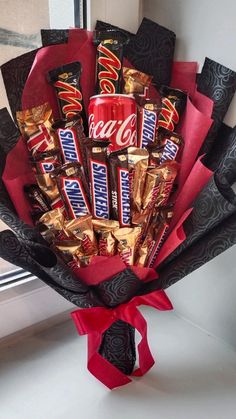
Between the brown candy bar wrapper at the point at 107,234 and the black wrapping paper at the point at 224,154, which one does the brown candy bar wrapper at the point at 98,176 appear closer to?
the brown candy bar wrapper at the point at 107,234

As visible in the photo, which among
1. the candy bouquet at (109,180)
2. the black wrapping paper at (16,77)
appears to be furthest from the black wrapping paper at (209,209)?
the black wrapping paper at (16,77)

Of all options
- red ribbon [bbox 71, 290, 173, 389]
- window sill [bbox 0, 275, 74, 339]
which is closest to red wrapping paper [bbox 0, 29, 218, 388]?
red ribbon [bbox 71, 290, 173, 389]

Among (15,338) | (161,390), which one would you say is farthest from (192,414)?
(15,338)

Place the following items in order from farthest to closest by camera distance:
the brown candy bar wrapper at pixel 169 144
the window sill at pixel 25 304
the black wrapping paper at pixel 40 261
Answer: the window sill at pixel 25 304 → the brown candy bar wrapper at pixel 169 144 → the black wrapping paper at pixel 40 261

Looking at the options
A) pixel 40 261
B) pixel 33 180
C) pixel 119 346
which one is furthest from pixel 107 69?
pixel 119 346

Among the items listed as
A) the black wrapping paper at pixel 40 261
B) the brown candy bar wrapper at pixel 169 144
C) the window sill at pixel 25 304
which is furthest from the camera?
the window sill at pixel 25 304

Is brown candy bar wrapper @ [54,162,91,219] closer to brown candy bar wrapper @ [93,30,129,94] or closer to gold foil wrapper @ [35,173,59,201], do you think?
gold foil wrapper @ [35,173,59,201]

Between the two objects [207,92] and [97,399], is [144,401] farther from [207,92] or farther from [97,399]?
[207,92]
